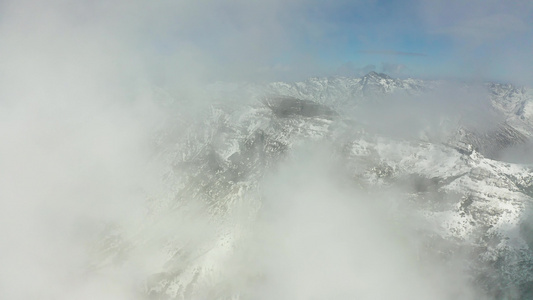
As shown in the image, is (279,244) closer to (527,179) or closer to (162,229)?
(162,229)

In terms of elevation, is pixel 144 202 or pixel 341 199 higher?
pixel 144 202

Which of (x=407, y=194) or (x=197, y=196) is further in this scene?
(x=197, y=196)

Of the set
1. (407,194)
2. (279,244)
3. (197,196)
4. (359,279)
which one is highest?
(197,196)

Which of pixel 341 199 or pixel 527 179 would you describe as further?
pixel 341 199

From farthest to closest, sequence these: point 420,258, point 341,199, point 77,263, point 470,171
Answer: point 341,199 < point 77,263 < point 470,171 < point 420,258

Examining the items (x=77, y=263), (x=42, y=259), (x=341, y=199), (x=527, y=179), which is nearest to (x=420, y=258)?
(x=341, y=199)

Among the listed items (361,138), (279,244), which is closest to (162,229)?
(279,244)

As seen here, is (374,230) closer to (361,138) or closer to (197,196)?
(361,138)

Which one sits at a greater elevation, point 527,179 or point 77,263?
point 77,263

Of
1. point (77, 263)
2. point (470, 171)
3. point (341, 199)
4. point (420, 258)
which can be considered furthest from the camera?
point (341, 199)
